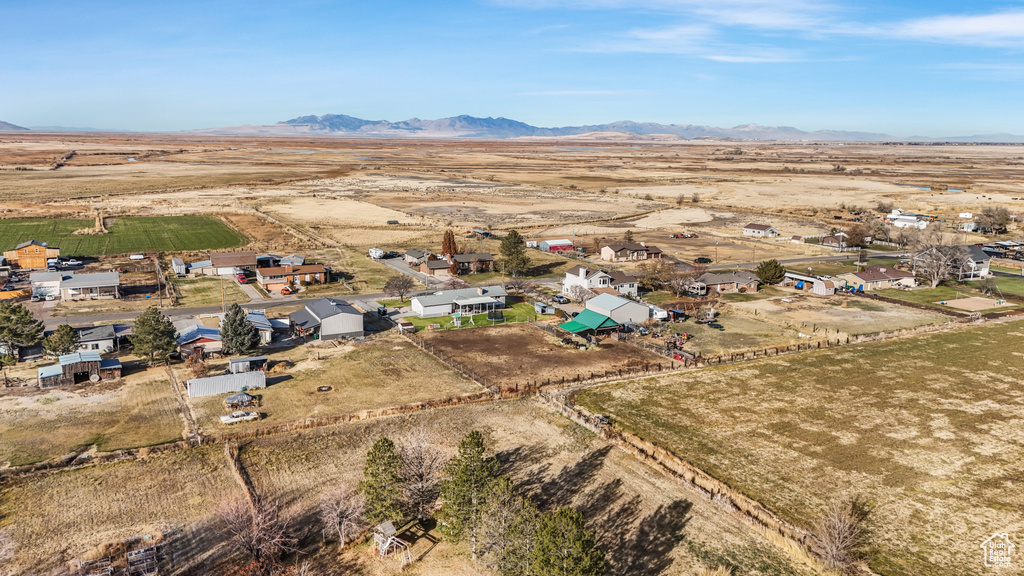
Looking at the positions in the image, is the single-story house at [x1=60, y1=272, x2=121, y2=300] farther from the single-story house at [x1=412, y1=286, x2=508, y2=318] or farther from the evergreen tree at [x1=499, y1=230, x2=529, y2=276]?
the evergreen tree at [x1=499, y1=230, x2=529, y2=276]

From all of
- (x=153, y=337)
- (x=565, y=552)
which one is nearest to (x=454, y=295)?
(x=153, y=337)

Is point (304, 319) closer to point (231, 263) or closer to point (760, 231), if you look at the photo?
point (231, 263)

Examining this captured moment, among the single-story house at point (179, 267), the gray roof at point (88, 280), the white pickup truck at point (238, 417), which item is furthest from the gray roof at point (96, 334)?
the single-story house at point (179, 267)

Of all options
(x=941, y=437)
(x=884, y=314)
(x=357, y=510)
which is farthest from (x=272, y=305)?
(x=884, y=314)

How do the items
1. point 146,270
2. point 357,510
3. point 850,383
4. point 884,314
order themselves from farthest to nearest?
1. point 146,270
2. point 884,314
3. point 850,383
4. point 357,510

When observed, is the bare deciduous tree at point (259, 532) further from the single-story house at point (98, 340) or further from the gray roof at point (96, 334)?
the gray roof at point (96, 334)

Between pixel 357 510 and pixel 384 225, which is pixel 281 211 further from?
pixel 357 510
